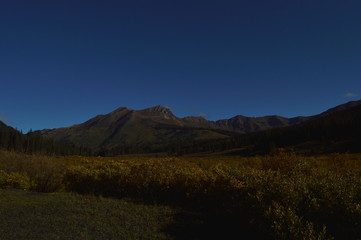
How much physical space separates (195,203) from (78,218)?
439cm

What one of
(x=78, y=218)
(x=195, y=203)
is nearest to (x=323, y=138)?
(x=195, y=203)

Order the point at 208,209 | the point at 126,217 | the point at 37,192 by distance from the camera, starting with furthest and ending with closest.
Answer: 1. the point at 37,192
2. the point at 208,209
3. the point at 126,217

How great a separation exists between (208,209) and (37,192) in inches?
340

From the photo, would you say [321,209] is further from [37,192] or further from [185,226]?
[37,192]

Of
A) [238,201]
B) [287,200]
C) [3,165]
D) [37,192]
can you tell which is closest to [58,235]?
[238,201]

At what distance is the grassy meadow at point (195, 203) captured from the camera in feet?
16.0

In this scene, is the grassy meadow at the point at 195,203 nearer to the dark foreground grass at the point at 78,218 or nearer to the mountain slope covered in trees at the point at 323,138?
the dark foreground grass at the point at 78,218

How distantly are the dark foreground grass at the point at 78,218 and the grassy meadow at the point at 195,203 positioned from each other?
0.03 metres

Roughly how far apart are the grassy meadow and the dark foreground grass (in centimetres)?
3

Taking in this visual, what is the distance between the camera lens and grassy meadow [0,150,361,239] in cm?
488

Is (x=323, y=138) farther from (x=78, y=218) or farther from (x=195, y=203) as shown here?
(x=78, y=218)

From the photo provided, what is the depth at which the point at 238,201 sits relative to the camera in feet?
22.7

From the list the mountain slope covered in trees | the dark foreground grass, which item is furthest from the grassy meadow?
the mountain slope covered in trees

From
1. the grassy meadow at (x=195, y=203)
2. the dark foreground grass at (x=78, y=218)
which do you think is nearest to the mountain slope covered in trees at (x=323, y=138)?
the grassy meadow at (x=195, y=203)
